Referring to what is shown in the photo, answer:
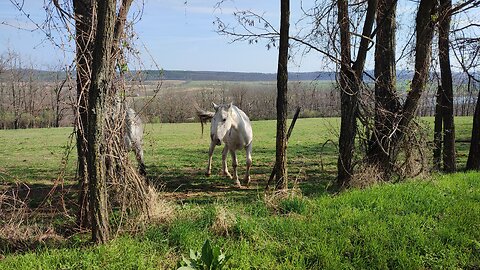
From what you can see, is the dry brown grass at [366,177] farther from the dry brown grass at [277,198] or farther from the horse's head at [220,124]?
the horse's head at [220,124]

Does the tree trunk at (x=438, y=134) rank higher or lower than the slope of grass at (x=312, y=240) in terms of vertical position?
higher

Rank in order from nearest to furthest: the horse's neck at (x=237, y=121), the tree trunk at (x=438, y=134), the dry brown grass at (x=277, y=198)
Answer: the dry brown grass at (x=277, y=198)
the tree trunk at (x=438, y=134)
the horse's neck at (x=237, y=121)

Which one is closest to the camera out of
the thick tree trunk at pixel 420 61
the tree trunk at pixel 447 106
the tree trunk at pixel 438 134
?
the thick tree trunk at pixel 420 61

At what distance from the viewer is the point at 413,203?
629 cm

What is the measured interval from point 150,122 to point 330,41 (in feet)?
Result: 14.4

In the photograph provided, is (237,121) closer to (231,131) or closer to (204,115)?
(231,131)

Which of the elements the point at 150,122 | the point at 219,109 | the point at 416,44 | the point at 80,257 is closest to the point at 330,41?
the point at 416,44

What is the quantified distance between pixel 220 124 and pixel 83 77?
219 inches

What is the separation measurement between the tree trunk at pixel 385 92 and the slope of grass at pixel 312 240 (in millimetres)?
2870

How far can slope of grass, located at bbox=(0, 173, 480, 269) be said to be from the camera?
439cm

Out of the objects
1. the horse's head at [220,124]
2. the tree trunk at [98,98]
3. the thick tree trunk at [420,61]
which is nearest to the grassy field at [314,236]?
the tree trunk at [98,98]

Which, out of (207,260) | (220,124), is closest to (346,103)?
(220,124)

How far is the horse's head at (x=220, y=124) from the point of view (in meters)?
10.7

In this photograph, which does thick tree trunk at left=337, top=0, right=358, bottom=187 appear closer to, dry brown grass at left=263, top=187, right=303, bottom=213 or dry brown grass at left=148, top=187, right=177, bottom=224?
dry brown grass at left=263, top=187, right=303, bottom=213
